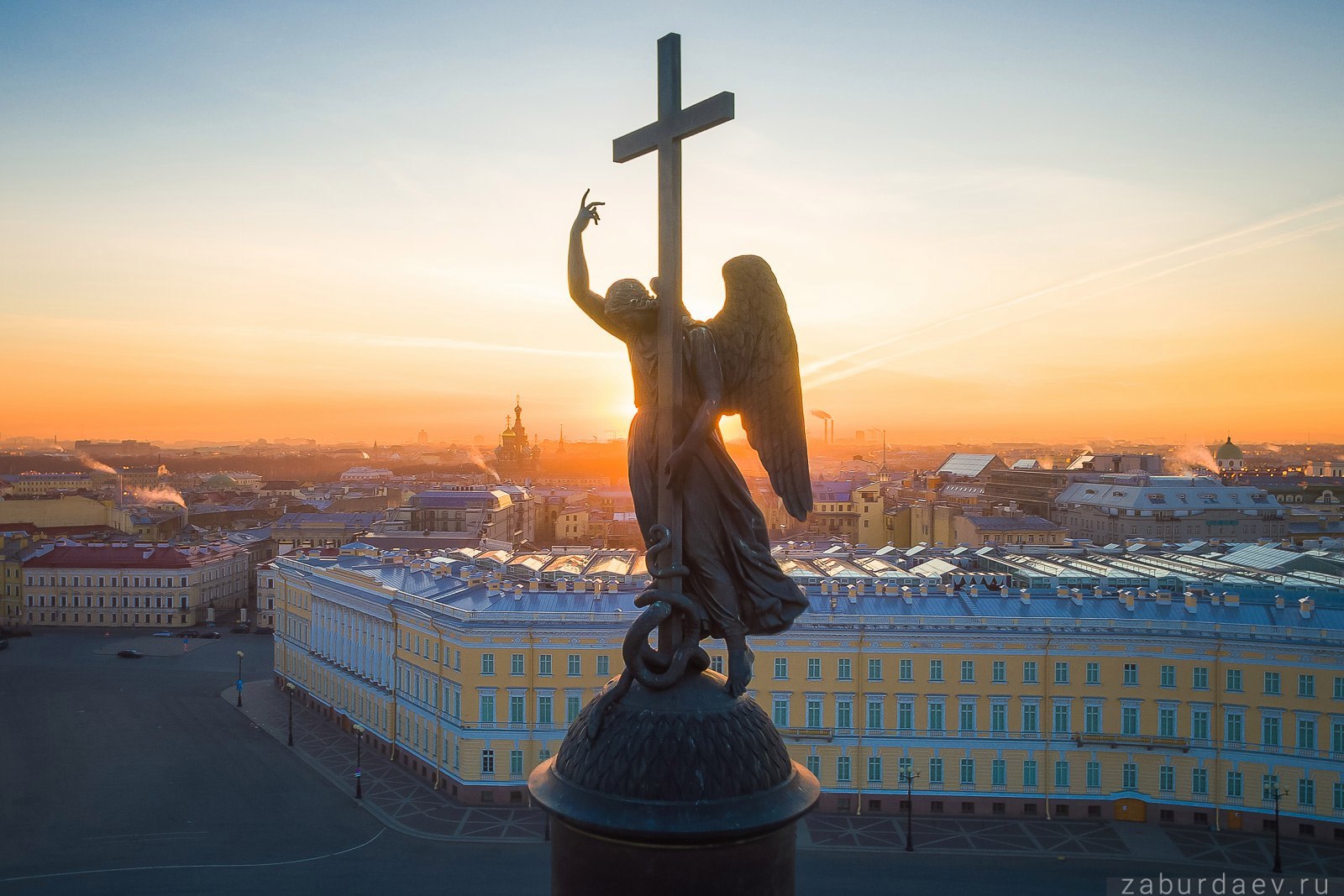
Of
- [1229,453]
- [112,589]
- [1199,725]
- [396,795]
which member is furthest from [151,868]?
[1229,453]

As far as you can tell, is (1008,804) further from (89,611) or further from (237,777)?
(89,611)

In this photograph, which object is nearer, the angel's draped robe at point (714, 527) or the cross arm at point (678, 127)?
the cross arm at point (678, 127)

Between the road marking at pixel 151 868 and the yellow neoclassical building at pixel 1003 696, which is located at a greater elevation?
the yellow neoclassical building at pixel 1003 696

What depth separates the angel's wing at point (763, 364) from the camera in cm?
603

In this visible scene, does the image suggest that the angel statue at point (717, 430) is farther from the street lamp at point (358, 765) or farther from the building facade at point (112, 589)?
the building facade at point (112, 589)

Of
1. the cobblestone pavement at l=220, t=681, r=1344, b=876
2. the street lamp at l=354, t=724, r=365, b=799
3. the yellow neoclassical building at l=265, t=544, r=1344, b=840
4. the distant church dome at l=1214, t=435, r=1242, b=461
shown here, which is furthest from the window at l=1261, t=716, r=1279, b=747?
the distant church dome at l=1214, t=435, r=1242, b=461

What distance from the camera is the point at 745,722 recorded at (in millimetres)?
5539

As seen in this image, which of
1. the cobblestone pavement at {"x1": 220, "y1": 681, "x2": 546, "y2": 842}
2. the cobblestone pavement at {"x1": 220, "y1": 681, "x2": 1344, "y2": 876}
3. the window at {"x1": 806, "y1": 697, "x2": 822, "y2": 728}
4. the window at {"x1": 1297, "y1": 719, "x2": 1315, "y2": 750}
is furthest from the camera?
the window at {"x1": 806, "y1": 697, "x2": 822, "y2": 728}

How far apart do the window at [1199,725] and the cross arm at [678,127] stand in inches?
1230

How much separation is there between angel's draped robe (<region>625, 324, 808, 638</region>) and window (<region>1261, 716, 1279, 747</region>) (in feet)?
101

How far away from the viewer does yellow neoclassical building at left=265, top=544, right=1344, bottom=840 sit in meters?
30.1

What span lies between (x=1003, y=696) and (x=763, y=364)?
28.5m

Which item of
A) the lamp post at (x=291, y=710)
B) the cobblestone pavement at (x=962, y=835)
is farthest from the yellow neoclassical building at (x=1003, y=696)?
the lamp post at (x=291, y=710)

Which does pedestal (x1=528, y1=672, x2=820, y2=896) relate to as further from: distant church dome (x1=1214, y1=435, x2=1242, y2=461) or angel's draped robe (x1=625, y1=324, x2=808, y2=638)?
distant church dome (x1=1214, y1=435, x2=1242, y2=461)
